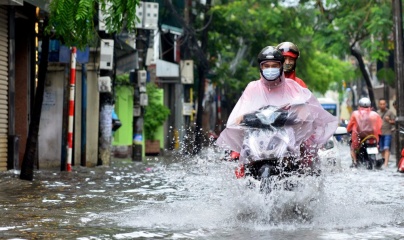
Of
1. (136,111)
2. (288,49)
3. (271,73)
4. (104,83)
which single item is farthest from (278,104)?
(136,111)

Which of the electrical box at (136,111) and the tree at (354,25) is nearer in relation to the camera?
the electrical box at (136,111)

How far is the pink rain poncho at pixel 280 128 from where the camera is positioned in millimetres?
9633

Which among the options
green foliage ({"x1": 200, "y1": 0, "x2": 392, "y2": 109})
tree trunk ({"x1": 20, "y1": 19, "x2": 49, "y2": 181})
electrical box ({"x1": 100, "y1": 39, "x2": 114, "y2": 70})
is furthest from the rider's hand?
green foliage ({"x1": 200, "y1": 0, "x2": 392, "y2": 109})

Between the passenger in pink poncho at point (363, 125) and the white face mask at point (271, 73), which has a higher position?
the white face mask at point (271, 73)

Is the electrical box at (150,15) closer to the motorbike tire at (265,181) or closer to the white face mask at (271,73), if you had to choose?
the white face mask at (271,73)

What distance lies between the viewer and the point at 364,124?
22.1 meters

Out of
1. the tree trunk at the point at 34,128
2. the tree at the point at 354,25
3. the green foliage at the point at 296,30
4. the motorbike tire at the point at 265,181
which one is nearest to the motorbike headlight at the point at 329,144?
the motorbike tire at the point at 265,181

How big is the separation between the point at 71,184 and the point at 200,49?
73.3 feet

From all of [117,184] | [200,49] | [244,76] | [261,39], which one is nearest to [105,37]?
[117,184]

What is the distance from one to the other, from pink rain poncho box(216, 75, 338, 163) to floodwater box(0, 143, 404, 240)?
0.33m

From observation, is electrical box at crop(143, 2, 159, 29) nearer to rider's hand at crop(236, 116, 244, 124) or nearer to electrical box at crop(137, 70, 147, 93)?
electrical box at crop(137, 70, 147, 93)

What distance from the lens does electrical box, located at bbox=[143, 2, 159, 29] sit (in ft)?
95.6

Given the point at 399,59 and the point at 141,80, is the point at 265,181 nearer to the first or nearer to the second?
the point at 399,59

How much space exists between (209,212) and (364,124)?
11954 millimetres
